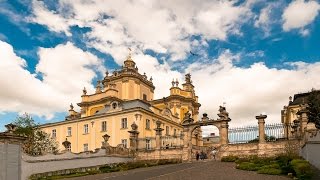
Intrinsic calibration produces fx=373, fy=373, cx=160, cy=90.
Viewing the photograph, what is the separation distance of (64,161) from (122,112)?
81.6ft

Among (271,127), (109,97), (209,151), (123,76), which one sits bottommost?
(209,151)

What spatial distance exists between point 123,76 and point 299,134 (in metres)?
42.6

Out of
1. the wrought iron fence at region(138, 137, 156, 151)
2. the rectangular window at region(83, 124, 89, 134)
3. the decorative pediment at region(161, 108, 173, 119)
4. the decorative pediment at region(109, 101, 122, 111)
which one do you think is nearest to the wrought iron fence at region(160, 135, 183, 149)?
the wrought iron fence at region(138, 137, 156, 151)

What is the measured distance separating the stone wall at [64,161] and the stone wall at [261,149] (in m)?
10.6

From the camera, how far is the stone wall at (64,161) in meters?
26.7

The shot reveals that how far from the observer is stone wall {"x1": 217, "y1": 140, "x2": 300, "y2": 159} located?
101 ft

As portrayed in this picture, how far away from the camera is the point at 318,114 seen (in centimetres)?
3152

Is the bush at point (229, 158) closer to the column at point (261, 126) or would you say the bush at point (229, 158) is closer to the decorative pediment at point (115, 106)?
the column at point (261, 126)

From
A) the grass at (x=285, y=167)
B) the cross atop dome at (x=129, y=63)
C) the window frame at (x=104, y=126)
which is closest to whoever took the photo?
the grass at (x=285, y=167)

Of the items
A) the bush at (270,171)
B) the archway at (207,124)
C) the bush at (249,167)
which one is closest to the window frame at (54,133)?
the archway at (207,124)

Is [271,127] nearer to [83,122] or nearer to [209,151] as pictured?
[209,151]

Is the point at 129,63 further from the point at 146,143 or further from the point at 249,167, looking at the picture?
the point at 249,167

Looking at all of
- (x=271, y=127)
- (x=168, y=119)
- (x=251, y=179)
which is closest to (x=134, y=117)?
(x=168, y=119)

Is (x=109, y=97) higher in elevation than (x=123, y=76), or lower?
lower
